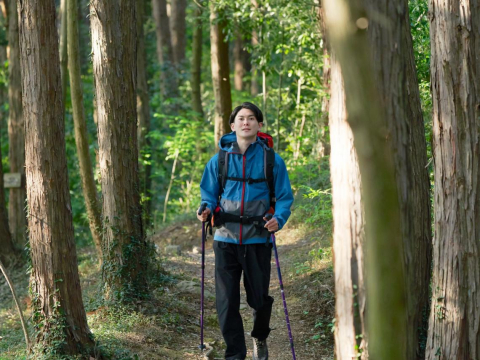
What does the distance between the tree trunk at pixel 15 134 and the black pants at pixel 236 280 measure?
923cm

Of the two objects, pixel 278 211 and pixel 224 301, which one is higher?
pixel 278 211

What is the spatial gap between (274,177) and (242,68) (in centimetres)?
1832

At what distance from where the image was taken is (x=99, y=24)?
730cm

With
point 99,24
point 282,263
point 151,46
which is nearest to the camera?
point 99,24

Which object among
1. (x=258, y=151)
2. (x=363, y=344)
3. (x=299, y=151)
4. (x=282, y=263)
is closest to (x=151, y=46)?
(x=299, y=151)

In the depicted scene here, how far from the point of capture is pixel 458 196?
16.3 ft

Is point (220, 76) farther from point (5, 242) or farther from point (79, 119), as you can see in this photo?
point (5, 242)

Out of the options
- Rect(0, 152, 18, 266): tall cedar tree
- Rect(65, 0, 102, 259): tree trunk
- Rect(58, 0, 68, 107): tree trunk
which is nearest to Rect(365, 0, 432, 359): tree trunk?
Rect(65, 0, 102, 259): tree trunk

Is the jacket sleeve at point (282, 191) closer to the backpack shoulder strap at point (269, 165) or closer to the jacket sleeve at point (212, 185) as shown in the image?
the backpack shoulder strap at point (269, 165)

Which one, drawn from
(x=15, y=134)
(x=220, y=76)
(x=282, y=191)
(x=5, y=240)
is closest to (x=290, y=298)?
(x=282, y=191)

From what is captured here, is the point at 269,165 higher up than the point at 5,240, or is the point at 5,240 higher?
the point at 269,165

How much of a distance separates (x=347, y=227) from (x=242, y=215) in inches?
75.3

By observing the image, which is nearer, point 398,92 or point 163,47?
point 398,92

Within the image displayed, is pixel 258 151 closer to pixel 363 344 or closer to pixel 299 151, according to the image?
pixel 363 344
